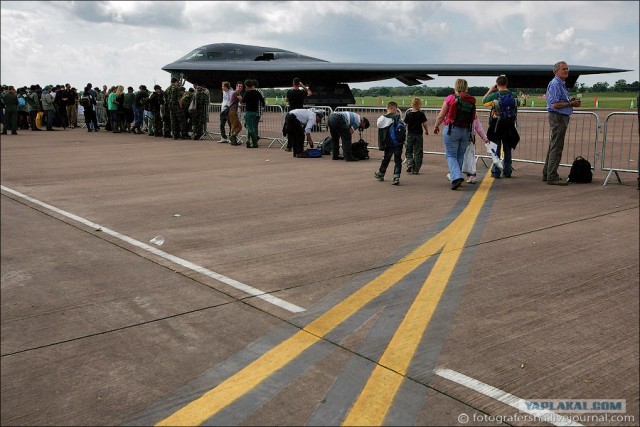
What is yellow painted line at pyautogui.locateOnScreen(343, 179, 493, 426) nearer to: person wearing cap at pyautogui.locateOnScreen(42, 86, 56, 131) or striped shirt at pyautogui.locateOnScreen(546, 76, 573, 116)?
person wearing cap at pyautogui.locateOnScreen(42, 86, 56, 131)

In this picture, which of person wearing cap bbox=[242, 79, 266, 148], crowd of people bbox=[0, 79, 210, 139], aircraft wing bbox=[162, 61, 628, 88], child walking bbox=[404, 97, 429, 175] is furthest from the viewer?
aircraft wing bbox=[162, 61, 628, 88]

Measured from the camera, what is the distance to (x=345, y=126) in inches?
512

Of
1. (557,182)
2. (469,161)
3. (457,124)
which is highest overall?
(457,124)

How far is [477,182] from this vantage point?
1071 cm

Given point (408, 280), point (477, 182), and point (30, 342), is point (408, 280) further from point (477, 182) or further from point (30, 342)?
point (477, 182)

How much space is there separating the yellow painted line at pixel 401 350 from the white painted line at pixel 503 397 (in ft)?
0.92

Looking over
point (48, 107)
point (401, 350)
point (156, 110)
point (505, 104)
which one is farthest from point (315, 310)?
point (156, 110)

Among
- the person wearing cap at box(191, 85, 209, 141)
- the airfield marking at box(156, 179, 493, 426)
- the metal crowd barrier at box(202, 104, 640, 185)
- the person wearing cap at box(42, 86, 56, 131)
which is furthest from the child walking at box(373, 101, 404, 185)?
the person wearing cap at box(191, 85, 209, 141)

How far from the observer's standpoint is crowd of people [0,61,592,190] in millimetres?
7406

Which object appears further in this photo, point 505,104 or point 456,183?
point 505,104

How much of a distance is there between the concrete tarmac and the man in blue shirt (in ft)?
5.10

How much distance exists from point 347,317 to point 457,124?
628 centimetres

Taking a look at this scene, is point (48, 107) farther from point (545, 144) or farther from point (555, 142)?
point (545, 144)

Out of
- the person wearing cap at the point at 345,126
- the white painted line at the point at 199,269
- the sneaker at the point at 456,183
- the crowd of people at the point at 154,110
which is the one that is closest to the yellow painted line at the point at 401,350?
the white painted line at the point at 199,269
